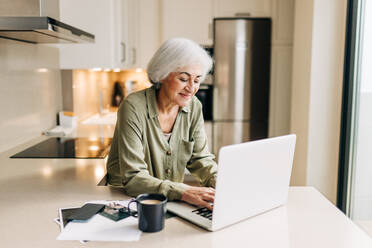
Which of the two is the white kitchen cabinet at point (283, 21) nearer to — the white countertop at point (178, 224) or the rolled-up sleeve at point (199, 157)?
the rolled-up sleeve at point (199, 157)

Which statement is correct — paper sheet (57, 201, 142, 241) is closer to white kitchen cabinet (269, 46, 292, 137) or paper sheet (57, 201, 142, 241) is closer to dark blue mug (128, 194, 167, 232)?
dark blue mug (128, 194, 167, 232)

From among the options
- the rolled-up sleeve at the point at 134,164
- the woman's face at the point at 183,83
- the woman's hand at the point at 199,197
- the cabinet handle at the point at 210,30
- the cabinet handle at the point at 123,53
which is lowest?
the woman's hand at the point at 199,197

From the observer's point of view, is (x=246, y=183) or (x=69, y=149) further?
(x=69, y=149)

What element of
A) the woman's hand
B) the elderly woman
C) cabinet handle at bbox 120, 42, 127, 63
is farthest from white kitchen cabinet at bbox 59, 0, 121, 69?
the woman's hand

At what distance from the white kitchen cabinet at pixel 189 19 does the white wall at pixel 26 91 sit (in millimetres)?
1183

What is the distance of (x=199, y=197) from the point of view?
3.90 ft

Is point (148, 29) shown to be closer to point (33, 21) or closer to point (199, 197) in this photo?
point (33, 21)

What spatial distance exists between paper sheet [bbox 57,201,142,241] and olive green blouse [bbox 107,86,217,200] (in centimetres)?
20

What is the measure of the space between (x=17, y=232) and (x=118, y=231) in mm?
282

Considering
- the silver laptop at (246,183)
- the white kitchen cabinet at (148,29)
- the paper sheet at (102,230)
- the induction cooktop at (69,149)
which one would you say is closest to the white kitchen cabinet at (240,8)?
the white kitchen cabinet at (148,29)

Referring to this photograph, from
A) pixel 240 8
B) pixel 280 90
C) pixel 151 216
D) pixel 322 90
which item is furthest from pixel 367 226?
pixel 240 8

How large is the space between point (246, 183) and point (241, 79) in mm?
2487

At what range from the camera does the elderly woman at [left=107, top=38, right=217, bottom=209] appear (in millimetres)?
1303

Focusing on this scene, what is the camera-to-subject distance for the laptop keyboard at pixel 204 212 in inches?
44.1
